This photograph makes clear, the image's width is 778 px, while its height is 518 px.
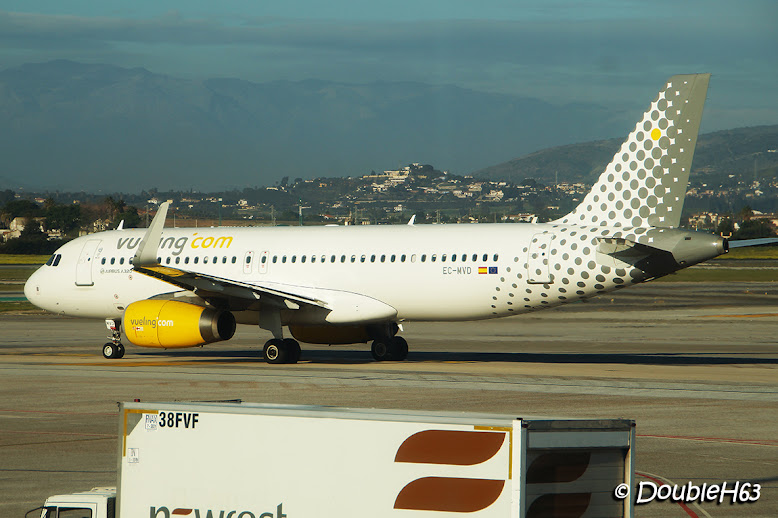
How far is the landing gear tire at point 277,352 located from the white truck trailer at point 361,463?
803 inches

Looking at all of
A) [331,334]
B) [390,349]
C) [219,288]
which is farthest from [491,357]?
[219,288]

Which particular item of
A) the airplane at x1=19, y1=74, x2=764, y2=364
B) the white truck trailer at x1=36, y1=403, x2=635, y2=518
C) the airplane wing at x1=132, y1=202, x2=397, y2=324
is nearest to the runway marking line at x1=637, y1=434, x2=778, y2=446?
the airplane at x1=19, y1=74, x2=764, y2=364

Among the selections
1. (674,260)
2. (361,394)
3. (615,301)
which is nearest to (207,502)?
(361,394)

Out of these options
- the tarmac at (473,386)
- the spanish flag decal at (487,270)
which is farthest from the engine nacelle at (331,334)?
the spanish flag decal at (487,270)

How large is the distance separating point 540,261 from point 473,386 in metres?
4.86

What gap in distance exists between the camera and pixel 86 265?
109 ft

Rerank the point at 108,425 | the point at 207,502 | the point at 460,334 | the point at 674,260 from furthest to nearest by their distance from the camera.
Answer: the point at 460,334
the point at 674,260
the point at 108,425
the point at 207,502

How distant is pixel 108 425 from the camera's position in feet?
59.3

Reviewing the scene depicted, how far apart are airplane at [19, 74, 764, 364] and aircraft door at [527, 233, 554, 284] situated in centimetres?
3

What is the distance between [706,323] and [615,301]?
704 inches

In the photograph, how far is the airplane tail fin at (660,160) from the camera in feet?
83.8

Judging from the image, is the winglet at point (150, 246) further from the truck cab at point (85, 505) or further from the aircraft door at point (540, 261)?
the truck cab at point (85, 505)

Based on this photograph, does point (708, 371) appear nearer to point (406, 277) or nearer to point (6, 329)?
point (406, 277)

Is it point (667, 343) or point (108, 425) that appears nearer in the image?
point (108, 425)
